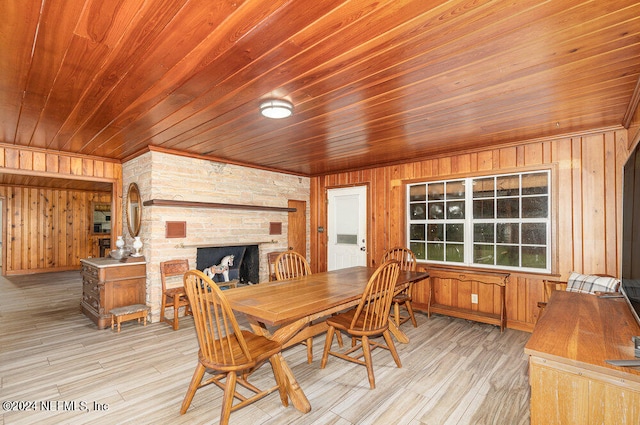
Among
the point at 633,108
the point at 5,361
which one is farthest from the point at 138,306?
the point at 633,108

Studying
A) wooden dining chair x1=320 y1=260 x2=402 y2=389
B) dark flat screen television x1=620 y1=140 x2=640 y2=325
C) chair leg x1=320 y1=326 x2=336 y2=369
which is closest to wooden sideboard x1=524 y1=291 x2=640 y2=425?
dark flat screen television x1=620 y1=140 x2=640 y2=325

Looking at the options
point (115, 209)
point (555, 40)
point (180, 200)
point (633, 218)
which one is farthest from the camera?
point (115, 209)

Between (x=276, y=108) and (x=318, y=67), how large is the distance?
0.69 m

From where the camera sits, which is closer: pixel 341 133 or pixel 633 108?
pixel 633 108

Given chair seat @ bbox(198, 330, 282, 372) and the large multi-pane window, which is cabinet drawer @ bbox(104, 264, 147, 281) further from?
the large multi-pane window

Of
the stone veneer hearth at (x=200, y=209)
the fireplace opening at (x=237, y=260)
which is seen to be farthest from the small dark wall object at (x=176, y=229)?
the fireplace opening at (x=237, y=260)

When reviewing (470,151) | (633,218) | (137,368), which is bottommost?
(137,368)

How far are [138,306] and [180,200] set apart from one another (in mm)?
1487

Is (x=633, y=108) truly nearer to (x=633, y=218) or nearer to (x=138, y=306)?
(x=633, y=218)

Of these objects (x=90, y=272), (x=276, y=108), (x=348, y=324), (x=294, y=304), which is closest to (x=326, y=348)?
(x=348, y=324)

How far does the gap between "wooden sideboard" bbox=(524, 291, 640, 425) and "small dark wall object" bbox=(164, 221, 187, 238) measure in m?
4.20

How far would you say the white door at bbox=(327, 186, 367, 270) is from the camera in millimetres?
5582

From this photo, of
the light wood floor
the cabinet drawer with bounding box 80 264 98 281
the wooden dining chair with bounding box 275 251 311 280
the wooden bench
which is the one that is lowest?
the light wood floor

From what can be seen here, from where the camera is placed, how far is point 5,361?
2.99m
